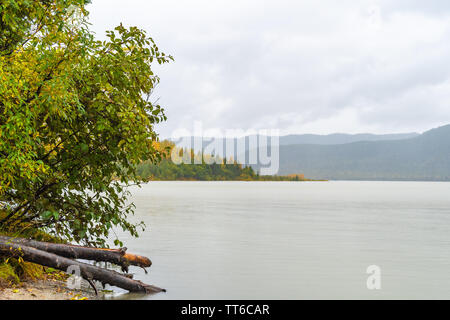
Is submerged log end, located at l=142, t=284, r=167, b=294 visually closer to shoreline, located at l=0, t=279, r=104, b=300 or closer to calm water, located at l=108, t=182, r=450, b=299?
calm water, located at l=108, t=182, r=450, b=299

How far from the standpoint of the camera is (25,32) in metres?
12.5

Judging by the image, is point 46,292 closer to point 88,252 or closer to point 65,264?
point 65,264

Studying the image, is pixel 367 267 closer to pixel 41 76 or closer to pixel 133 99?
pixel 133 99

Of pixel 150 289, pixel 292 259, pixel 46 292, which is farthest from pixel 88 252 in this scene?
pixel 292 259

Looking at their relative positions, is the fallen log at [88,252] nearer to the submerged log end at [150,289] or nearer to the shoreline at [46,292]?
the submerged log end at [150,289]

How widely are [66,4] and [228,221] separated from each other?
23138mm

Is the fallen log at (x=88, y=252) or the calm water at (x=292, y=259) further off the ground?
the fallen log at (x=88, y=252)

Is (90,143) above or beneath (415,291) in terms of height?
above

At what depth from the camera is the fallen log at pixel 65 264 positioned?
1087 cm

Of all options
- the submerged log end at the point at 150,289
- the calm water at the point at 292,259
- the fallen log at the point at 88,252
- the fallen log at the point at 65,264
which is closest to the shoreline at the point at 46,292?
the fallen log at the point at 65,264

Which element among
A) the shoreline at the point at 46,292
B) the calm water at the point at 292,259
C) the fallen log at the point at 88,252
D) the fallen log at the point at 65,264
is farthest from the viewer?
the calm water at the point at 292,259

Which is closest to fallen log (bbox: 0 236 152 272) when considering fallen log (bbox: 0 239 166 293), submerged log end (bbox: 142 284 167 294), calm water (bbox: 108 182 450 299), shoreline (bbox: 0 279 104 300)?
fallen log (bbox: 0 239 166 293)

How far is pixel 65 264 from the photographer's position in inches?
448
